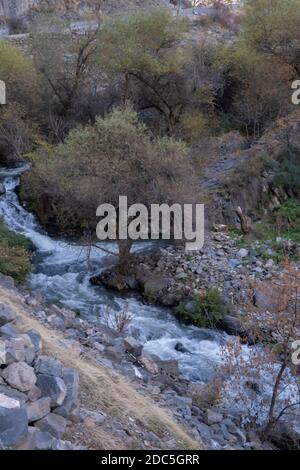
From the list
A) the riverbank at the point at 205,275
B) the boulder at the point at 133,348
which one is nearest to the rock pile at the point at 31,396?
the boulder at the point at 133,348

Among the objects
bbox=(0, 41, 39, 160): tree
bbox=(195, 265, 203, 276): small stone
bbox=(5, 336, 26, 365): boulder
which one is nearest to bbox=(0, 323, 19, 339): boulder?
bbox=(5, 336, 26, 365): boulder

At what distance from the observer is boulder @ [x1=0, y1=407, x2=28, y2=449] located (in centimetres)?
422

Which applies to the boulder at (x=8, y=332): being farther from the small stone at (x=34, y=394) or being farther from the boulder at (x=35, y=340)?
the small stone at (x=34, y=394)

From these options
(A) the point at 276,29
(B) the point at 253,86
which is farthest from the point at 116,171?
(A) the point at 276,29

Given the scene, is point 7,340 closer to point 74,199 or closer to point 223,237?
point 74,199

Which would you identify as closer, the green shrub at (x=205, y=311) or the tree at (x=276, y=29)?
the green shrub at (x=205, y=311)

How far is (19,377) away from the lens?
5.09 m

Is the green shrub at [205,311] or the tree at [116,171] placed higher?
the tree at [116,171]

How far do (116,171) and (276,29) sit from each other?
12.9 meters

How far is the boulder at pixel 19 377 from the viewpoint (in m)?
5.03

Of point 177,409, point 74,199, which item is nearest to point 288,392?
point 177,409

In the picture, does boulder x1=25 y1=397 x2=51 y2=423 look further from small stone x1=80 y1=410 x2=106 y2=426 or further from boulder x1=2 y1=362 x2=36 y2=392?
small stone x1=80 y1=410 x2=106 y2=426

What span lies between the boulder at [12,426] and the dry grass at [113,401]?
0.94 meters

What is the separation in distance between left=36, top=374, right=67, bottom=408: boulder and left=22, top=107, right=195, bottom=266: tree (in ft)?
23.0
